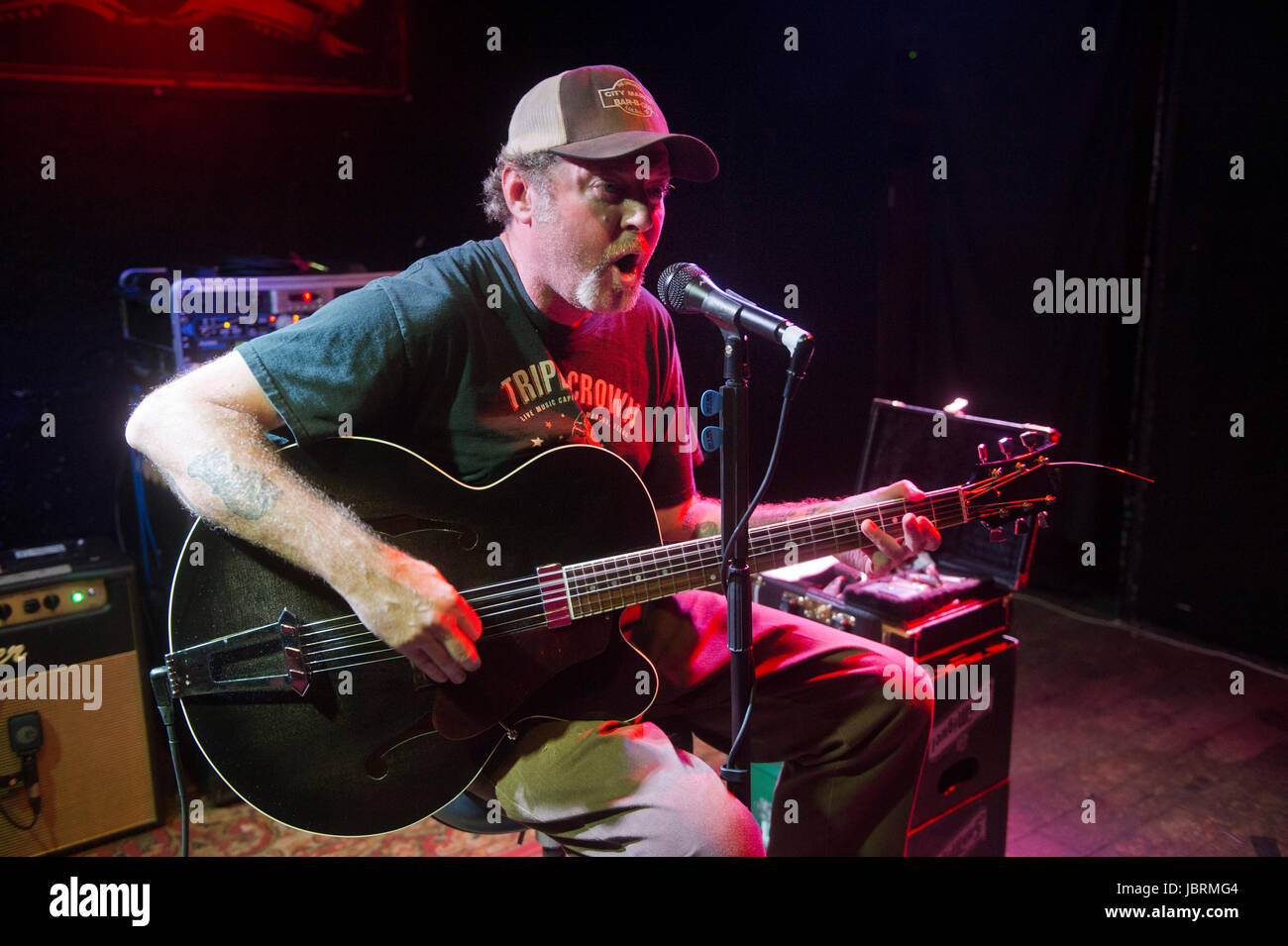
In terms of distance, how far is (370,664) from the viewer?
1.60 meters

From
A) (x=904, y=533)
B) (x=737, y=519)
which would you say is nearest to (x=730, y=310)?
(x=737, y=519)

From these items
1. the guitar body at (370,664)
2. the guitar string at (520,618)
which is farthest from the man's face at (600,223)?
the guitar string at (520,618)

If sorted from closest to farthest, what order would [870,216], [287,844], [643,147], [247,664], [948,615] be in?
[247,664]
[643,147]
[948,615]
[287,844]
[870,216]

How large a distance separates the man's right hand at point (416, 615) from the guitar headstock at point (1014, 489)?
1167 mm

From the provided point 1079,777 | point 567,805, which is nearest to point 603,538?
point 567,805

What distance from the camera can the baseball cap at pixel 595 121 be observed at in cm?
178

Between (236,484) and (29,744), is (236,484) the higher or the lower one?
the higher one

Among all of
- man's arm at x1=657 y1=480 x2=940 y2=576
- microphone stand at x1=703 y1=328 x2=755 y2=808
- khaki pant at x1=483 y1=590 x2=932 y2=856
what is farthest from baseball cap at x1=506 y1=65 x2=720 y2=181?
khaki pant at x1=483 y1=590 x2=932 y2=856

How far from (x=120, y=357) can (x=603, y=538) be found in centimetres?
247

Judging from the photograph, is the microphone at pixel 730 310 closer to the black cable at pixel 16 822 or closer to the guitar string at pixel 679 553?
the guitar string at pixel 679 553

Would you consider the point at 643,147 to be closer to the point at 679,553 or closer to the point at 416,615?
the point at 679,553

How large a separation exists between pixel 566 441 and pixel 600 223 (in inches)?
18.7

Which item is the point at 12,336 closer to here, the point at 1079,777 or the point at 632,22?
the point at 632,22

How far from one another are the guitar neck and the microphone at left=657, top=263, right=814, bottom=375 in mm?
489
